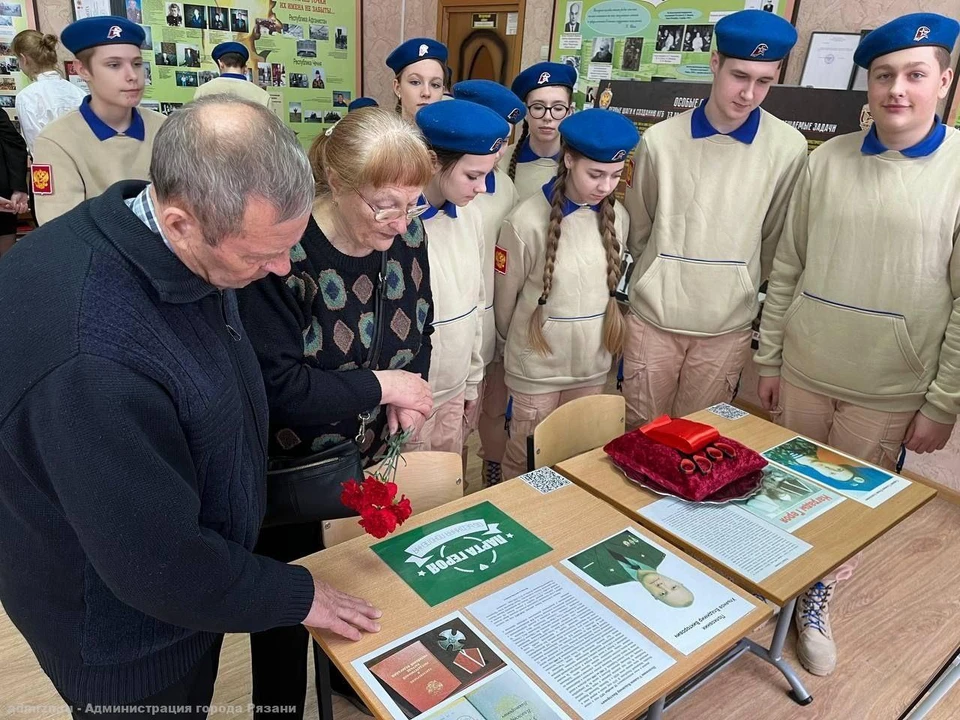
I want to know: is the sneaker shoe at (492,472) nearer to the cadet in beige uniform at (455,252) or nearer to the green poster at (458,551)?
the cadet in beige uniform at (455,252)

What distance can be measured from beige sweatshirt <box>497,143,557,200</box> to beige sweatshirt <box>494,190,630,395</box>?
430 mm

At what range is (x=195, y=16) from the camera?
466 centimetres

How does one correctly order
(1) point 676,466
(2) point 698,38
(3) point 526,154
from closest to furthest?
(1) point 676,466 → (3) point 526,154 → (2) point 698,38

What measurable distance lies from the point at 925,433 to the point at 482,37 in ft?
14.7

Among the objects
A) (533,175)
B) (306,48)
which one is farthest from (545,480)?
(306,48)

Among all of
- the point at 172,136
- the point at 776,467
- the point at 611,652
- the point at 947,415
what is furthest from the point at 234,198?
the point at 947,415

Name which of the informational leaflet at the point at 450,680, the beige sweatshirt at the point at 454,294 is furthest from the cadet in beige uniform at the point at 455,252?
the informational leaflet at the point at 450,680

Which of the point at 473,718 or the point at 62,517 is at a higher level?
the point at 62,517

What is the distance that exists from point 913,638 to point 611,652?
5.67 feet

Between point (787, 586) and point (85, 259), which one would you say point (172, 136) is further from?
point (787, 586)

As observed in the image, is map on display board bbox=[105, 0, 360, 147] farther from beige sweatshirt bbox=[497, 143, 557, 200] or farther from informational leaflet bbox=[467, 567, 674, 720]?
informational leaflet bbox=[467, 567, 674, 720]

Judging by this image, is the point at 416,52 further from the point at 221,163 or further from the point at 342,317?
the point at 221,163

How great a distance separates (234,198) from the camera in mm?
764

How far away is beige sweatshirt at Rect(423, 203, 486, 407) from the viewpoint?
1910 mm
